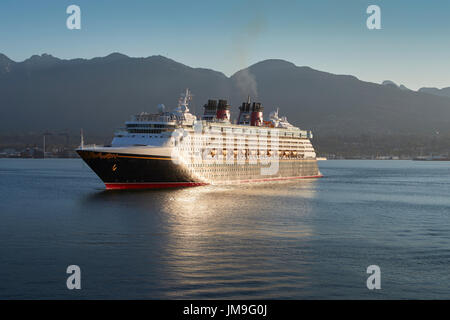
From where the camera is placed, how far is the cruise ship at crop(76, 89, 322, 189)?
198ft

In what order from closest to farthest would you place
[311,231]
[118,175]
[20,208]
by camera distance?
[311,231] → [20,208] → [118,175]

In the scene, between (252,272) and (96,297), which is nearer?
(96,297)

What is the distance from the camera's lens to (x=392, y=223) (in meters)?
41.4

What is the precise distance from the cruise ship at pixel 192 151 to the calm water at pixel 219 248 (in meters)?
7.57

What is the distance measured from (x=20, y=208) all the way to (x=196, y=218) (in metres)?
18.1

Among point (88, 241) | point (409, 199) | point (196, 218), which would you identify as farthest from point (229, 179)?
point (88, 241)

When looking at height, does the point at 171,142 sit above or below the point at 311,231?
above

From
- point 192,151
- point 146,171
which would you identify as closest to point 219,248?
point 146,171

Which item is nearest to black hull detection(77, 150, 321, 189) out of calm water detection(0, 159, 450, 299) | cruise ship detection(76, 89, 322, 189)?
cruise ship detection(76, 89, 322, 189)

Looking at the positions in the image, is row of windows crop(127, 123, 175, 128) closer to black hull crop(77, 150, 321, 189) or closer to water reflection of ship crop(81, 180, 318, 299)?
black hull crop(77, 150, 321, 189)

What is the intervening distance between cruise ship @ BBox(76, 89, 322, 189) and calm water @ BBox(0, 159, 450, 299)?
7.57m

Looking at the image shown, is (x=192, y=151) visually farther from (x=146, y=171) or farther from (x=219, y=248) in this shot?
(x=219, y=248)

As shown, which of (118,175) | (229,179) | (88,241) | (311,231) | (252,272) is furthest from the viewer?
(229,179)
